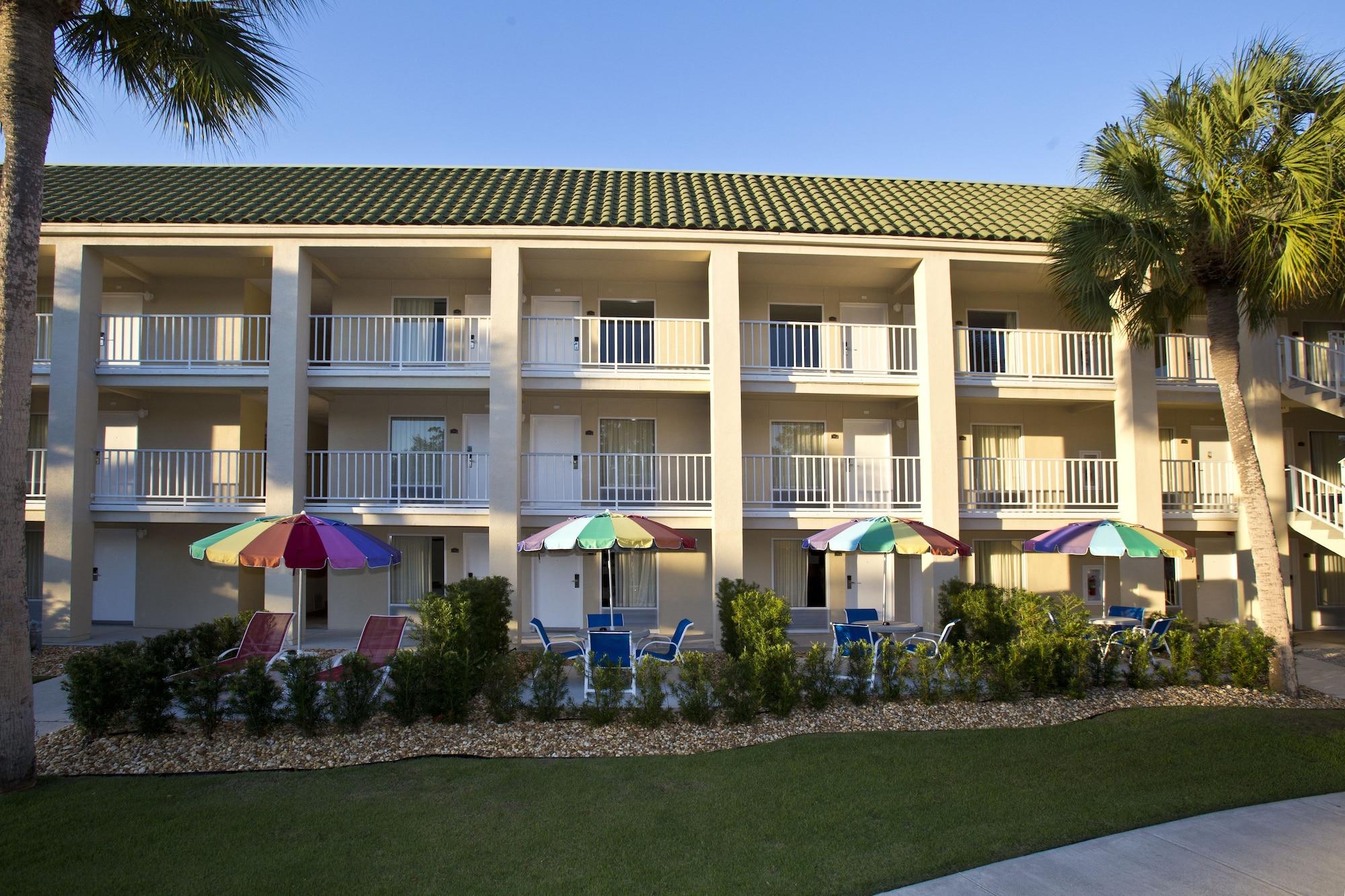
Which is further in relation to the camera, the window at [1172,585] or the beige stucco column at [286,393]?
the window at [1172,585]

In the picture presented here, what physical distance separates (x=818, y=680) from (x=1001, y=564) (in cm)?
1026

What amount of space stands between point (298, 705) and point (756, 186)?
47.4ft

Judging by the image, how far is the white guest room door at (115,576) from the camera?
17438 millimetres

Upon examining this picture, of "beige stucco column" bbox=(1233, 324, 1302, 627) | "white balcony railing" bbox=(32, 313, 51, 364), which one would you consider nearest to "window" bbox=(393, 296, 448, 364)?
"white balcony railing" bbox=(32, 313, 51, 364)

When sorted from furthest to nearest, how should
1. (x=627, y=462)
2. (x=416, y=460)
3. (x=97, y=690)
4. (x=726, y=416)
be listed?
(x=627, y=462)
(x=416, y=460)
(x=726, y=416)
(x=97, y=690)

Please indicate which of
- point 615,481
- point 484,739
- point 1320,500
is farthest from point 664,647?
point 1320,500

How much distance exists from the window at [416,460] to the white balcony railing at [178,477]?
101 inches

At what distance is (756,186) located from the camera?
60.8 feet

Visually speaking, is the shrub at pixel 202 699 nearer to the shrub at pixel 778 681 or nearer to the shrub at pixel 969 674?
the shrub at pixel 778 681

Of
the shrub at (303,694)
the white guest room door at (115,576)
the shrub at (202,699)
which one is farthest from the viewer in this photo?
the white guest room door at (115,576)

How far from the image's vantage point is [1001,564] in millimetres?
18625

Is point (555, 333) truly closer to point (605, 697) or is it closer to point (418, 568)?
point (418, 568)

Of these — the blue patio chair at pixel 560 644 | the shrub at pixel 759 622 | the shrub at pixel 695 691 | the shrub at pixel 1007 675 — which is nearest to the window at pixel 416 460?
the blue patio chair at pixel 560 644

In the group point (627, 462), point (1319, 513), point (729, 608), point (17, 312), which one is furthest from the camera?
point (627, 462)
